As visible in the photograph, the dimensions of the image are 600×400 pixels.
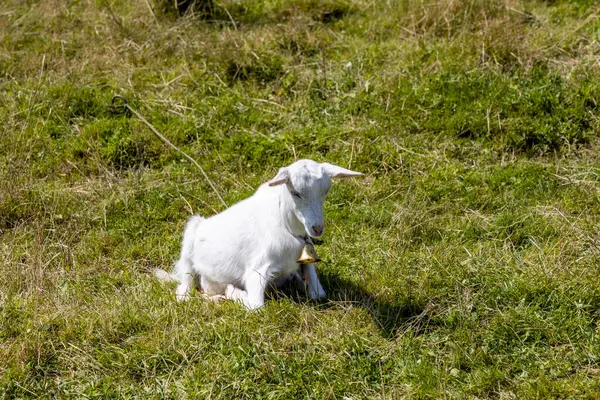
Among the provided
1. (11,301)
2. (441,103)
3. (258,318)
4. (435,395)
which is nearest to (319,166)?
(258,318)

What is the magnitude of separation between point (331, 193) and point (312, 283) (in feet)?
5.74

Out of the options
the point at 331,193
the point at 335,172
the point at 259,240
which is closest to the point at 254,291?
the point at 259,240

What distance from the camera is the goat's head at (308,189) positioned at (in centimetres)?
541

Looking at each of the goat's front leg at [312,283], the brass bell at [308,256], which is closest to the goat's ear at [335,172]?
the brass bell at [308,256]

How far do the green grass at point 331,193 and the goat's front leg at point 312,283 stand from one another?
11cm

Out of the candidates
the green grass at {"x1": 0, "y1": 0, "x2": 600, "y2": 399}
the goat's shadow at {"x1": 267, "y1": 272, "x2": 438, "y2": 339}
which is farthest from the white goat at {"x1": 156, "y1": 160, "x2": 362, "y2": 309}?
the green grass at {"x1": 0, "y1": 0, "x2": 600, "y2": 399}

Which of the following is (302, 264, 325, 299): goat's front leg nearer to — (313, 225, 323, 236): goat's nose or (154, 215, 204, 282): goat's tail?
(313, 225, 323, 236): goat's nose

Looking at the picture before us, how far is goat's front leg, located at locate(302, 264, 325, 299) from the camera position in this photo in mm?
6004

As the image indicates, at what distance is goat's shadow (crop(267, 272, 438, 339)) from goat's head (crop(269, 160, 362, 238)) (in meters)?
0.65

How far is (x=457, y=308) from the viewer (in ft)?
18.8

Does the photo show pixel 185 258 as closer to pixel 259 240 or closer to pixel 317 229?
pixel 259 240

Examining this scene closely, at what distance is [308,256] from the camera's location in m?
5.68

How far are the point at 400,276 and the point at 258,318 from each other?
1256mm

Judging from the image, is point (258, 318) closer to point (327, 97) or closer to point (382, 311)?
point (382, 311)
